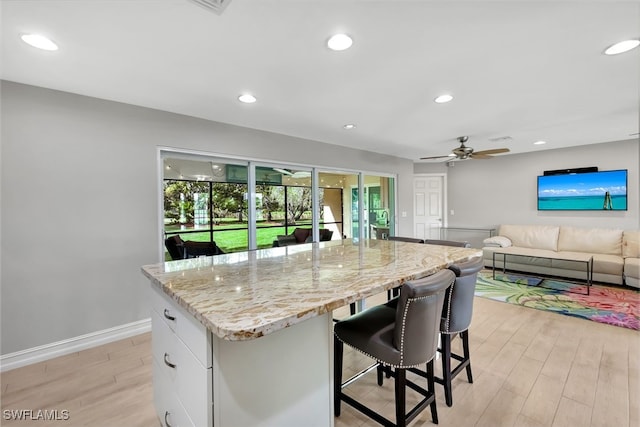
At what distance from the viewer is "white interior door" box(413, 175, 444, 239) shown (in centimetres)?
691

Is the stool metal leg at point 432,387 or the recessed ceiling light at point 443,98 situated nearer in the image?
→ the stool metal leg at point 432,387

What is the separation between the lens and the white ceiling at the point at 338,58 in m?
1.57

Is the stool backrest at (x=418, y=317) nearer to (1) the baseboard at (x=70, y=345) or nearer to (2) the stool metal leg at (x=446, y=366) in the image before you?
(2) the stool metal leg at (x=446, y=366)

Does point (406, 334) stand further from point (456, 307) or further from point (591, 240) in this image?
point (591, 240)

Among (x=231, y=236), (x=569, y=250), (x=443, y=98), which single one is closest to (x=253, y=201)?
(x=231, y=236)

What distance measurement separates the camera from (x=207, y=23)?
1643mm

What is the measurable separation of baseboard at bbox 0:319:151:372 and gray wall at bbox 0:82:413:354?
0.17ft

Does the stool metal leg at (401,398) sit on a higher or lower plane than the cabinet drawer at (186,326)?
lower

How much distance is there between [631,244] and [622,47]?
4.13 m

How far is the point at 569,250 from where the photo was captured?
5.09 metres

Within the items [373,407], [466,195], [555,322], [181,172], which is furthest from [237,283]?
[466,195]

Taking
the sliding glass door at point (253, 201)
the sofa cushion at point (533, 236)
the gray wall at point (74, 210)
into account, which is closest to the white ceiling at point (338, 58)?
the gray wall at point (74, 210)

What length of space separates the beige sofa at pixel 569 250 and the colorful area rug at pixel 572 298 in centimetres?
22

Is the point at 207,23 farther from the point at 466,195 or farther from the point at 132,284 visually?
the point at 466,195
